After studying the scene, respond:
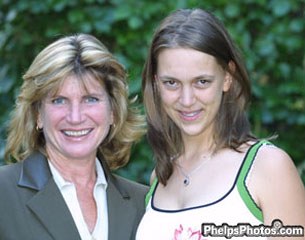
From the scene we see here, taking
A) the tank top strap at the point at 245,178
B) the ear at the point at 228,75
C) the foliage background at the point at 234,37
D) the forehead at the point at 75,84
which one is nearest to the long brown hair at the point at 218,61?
the ear at the point at 228,75

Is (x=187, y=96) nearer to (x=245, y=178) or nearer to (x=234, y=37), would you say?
(x=245, y=178)

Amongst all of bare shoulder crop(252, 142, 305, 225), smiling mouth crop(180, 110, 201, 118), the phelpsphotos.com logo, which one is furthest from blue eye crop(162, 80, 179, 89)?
the phelpsphotos.com logo

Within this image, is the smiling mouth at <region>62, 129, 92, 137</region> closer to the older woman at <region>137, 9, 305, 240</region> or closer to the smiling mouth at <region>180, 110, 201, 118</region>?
the older woman at <region>137, 9, 305, 240</region>

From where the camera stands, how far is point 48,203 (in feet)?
11.3

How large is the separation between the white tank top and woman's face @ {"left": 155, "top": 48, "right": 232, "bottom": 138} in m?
0.24

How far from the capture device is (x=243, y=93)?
137 inches

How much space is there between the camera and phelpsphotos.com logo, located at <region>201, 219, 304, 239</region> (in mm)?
3066

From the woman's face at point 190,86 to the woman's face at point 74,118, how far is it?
32cm

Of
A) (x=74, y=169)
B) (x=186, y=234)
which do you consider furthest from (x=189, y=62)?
(x=74, y=169)

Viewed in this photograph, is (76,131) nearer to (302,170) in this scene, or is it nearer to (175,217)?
(175,217)

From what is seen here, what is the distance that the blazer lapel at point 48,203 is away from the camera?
339 cm

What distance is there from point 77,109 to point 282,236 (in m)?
1.00

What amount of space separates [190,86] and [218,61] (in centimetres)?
15

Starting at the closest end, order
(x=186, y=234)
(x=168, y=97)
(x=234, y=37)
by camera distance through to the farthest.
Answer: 1. (x=186, y=234)
2. (x=168, y=97)
3. (x=234, y=37)
